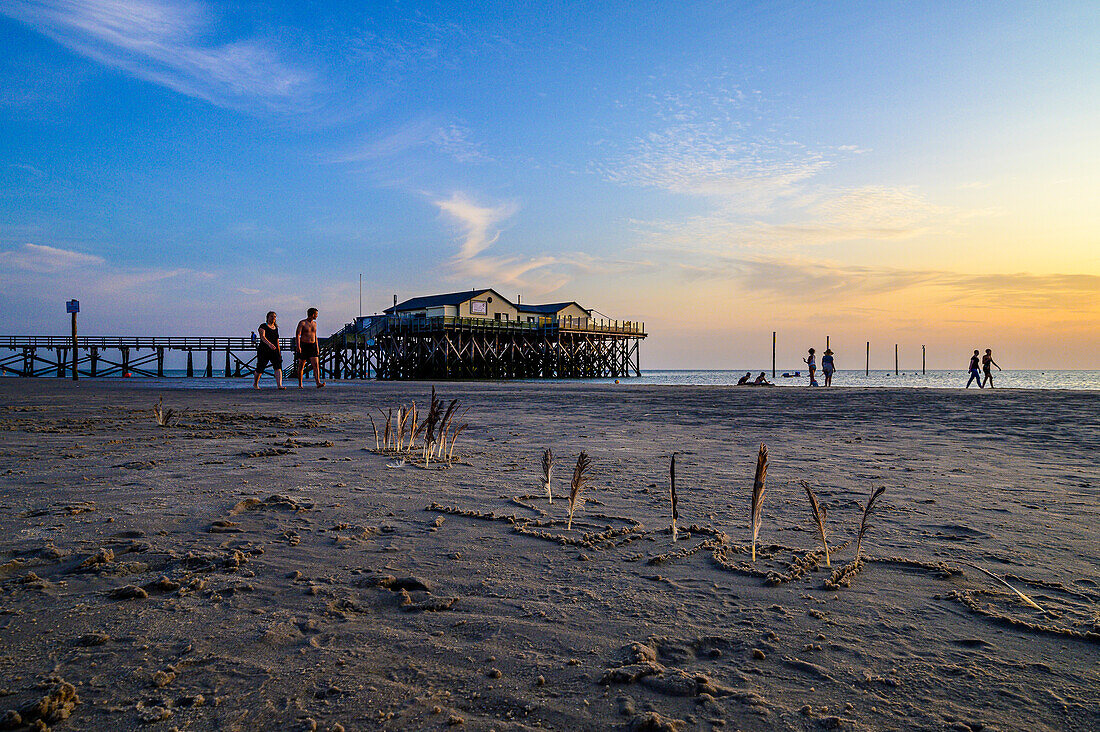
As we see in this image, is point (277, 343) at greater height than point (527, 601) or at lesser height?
greater

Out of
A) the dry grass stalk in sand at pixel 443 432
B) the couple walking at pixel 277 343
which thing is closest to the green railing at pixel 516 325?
the couple walking at pixel 277 343

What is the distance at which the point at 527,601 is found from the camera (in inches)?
92.0

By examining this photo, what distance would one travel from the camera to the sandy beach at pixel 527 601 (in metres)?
1.63

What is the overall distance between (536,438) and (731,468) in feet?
9.18

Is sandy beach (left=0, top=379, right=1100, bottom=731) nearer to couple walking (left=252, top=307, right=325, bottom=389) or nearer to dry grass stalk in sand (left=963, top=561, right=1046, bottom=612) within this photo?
dry grass stalk in sand (left=963, top=561, right=1046, bottom=612)

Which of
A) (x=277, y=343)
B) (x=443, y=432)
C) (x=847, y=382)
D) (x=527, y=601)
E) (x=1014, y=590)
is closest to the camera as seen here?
(x=527, y=601)

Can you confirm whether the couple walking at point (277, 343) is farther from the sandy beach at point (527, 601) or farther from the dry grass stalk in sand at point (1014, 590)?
the dry grass stalk in sand at point (1014, 590)

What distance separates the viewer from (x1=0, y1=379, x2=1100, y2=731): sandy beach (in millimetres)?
1627

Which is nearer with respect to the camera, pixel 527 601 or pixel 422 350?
pixel 527 601

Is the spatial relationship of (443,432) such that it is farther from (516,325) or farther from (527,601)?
(516,325)

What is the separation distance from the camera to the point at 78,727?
1.48 m

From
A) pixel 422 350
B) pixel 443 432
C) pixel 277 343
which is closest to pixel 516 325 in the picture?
pixel 422 350

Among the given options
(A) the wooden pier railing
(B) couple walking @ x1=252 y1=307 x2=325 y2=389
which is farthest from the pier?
(B) couple walking @ x1=252 y1=307 x2=325 y2=389

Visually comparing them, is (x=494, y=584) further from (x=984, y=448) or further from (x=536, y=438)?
(x=984, y=448)
